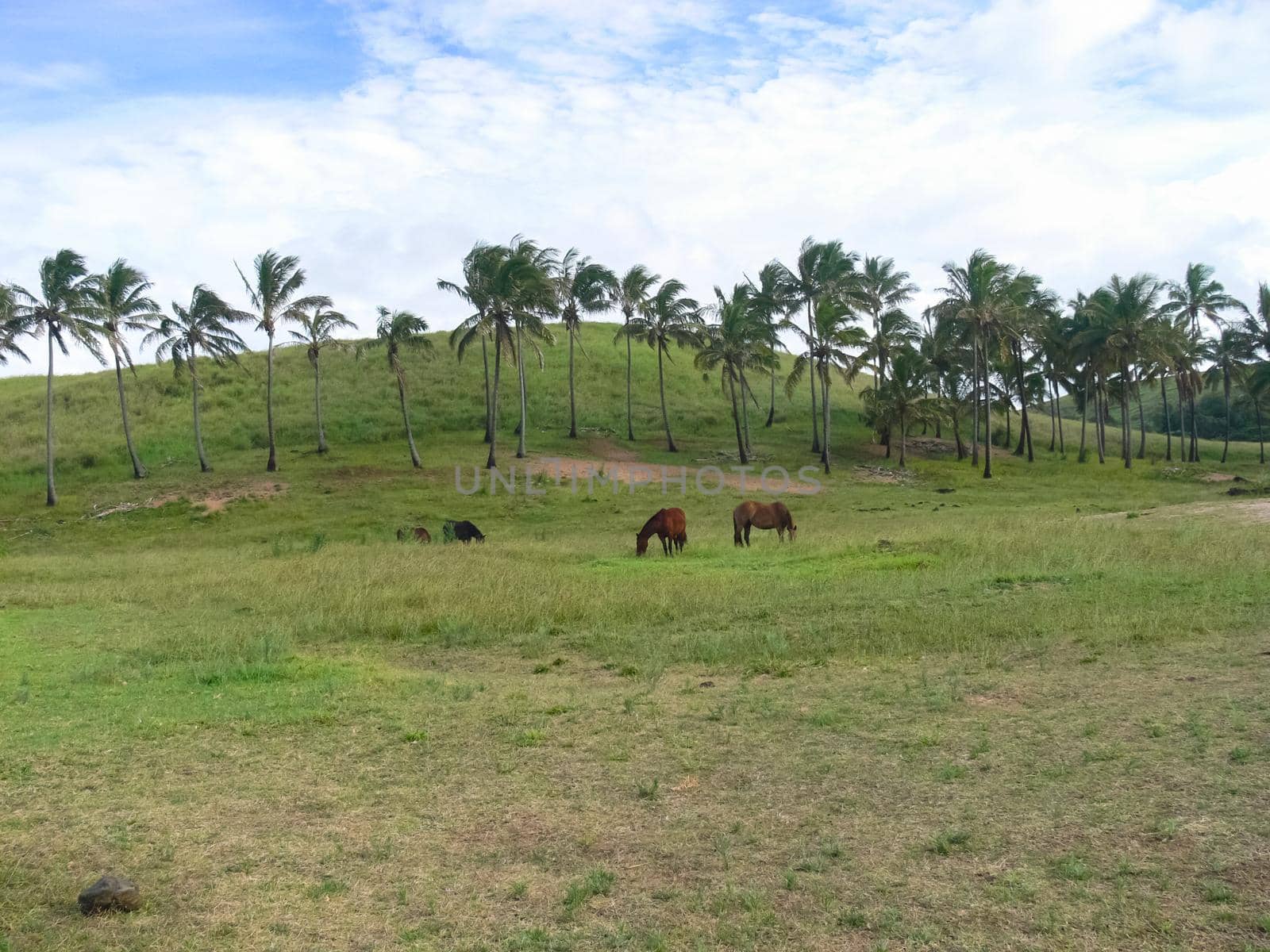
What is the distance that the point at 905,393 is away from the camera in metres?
51.3

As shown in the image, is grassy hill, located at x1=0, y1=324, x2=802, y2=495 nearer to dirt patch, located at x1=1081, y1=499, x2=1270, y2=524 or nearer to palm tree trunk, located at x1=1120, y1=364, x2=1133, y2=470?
palm tree trunk, located at x1=1120, y1=364, x2=1133, y2=470

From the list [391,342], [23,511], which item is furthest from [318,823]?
[391,342]

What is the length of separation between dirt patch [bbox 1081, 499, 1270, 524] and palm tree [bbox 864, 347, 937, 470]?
22.0m

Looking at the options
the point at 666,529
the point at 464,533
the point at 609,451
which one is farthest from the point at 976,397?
the point at 464,533

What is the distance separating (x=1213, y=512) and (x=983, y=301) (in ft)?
77.8

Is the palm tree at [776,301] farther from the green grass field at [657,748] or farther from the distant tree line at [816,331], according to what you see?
the green grass field at [657,748]

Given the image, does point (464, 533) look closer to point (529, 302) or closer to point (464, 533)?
point (464, 533)

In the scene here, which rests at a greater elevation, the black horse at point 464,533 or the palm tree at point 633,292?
the palm tree at point 633,292

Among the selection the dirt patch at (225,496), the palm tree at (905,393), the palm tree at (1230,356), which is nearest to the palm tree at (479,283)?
the dirt patch at (225,496)

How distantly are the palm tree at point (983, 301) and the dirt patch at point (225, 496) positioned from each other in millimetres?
30803

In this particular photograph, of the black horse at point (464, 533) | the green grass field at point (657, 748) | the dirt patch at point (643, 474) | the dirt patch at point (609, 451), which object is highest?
the dirt patch at point (609, 451)

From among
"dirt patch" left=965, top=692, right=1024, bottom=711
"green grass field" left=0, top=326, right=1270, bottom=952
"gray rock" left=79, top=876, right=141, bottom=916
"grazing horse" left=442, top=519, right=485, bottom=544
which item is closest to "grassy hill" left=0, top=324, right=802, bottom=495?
"grazing horse" left=442, top=519, right=485, bottom=544

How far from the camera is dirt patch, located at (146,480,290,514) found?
1476 inches

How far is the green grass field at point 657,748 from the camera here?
212 inches
